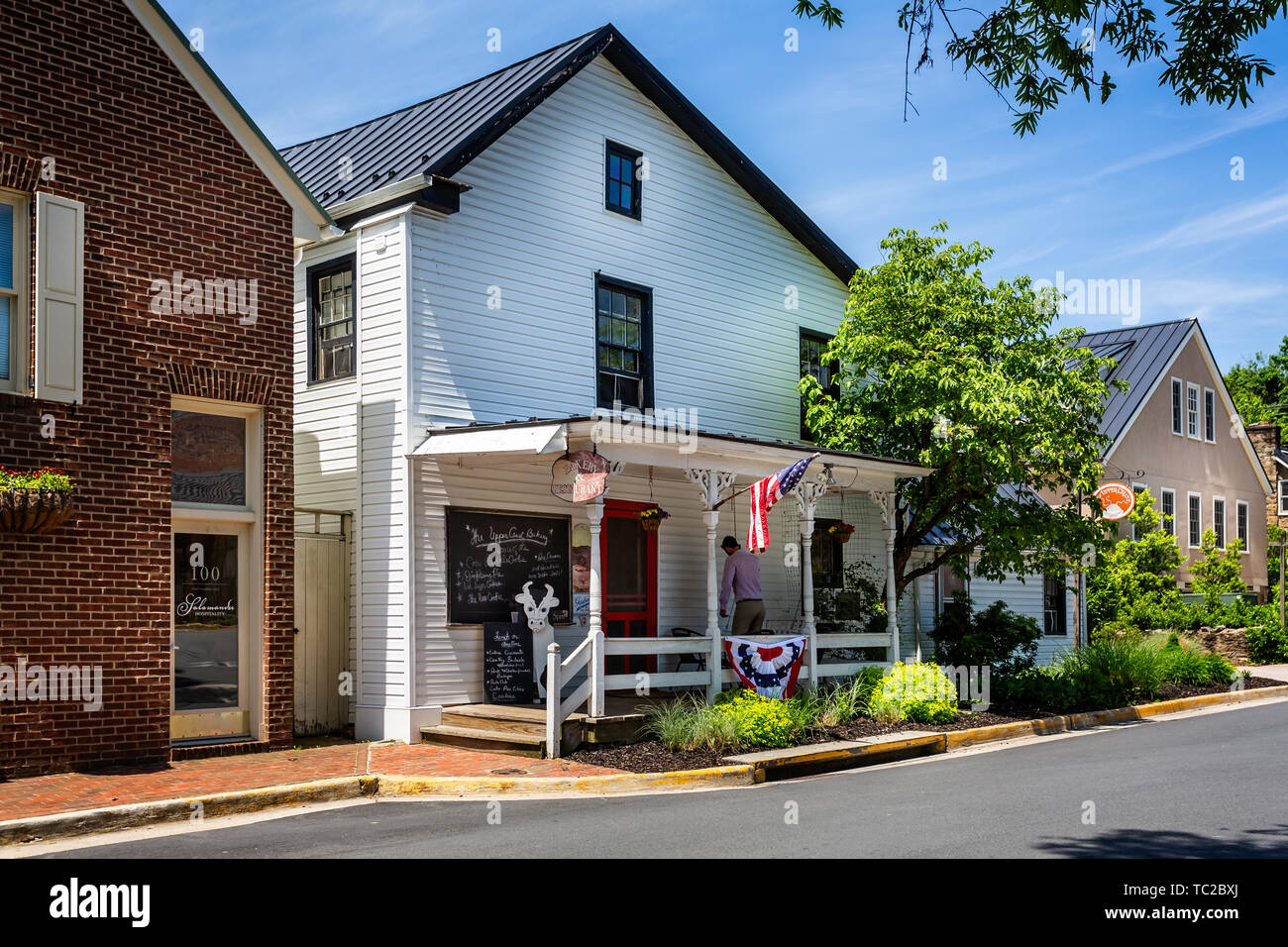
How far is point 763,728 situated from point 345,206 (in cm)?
778

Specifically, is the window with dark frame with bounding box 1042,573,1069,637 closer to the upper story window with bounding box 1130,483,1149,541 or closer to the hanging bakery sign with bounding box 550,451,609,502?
the upper story window with bounding box 1130,483,1149,541

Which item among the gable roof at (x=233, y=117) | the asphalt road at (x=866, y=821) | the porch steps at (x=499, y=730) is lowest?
the asphalt road at (x=866, y=821)

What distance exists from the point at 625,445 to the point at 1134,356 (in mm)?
24870

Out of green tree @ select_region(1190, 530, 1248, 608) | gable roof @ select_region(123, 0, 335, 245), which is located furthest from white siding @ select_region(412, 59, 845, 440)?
green tree @ select_region(1190, 530, 1248, 608)

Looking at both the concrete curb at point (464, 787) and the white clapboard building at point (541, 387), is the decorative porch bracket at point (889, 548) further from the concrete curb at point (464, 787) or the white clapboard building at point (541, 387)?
the concrete curb at point (464, 787)

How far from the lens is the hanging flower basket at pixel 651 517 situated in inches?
631

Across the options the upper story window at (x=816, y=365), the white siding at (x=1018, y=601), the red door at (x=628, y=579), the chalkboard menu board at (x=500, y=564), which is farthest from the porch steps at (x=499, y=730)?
the white siding at (x=1018, y=601)

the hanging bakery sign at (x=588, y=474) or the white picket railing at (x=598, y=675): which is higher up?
the hanging bakery sign at (x=588, y=474)

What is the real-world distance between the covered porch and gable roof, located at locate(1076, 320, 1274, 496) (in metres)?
13.7

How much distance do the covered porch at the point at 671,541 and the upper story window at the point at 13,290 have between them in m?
4.23

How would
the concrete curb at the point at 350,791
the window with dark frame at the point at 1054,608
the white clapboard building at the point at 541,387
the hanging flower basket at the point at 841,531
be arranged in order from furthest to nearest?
the window with dark frame at the point at 1054,608, the hanging flower basket at the point at 841,531, the white clapboard building at the point at 541,387, the concrete curb at the point at 350,791

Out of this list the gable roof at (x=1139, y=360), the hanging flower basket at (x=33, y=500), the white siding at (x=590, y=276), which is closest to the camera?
the hanging flower basket at (x=33, y=500)

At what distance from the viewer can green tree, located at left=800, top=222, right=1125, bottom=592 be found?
1677cm

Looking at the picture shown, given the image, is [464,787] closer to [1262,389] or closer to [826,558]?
[826,558]
